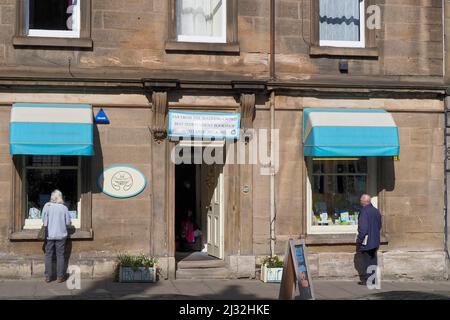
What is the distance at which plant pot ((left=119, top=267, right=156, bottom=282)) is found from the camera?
13.6 meters

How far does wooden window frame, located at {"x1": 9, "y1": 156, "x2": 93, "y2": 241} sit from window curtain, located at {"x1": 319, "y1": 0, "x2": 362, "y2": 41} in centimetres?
547

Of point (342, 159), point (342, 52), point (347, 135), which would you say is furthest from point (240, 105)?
point (342, 159)

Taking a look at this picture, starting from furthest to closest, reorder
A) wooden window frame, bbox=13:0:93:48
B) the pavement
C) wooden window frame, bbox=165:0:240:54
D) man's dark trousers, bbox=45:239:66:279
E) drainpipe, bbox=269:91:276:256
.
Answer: drainpipe, bbox=269:91:276:256 < wooden window frame, bbox=165:0:240:54 < wooden window frame, bbox=13:0:93:48 < man's dark trousers, bbox=45:239:66:279 < the pavement

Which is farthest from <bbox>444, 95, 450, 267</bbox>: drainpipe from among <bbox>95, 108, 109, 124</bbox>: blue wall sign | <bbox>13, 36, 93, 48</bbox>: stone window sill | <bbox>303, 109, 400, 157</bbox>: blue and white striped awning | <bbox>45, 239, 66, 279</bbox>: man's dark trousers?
<bbox>45, 239, 66, 279</bbox>: man's dark trousers

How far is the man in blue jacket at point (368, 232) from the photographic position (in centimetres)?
1399

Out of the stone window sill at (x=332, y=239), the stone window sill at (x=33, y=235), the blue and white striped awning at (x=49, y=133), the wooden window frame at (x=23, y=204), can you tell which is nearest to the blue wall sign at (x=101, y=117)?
the blue and white striped awning at (x=49, y=133)

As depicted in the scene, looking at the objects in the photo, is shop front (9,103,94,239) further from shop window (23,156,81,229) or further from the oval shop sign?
the oval shop sign

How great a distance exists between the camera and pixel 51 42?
45.4ft

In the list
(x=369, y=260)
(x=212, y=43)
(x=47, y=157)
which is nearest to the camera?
(x=47, y=157)

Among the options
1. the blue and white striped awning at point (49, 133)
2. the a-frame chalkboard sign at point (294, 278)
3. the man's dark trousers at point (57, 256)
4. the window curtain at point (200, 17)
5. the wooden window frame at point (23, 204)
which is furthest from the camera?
the window curtain at point (200, 17)

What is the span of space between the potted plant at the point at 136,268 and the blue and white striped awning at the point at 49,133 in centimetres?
209

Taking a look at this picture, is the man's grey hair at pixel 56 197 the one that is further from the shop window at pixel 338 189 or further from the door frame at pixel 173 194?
the shop window at pixel 338 189

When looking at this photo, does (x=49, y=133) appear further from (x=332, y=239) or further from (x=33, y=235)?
(x=332, y=239)

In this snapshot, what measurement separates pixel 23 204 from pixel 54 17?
360 cm
